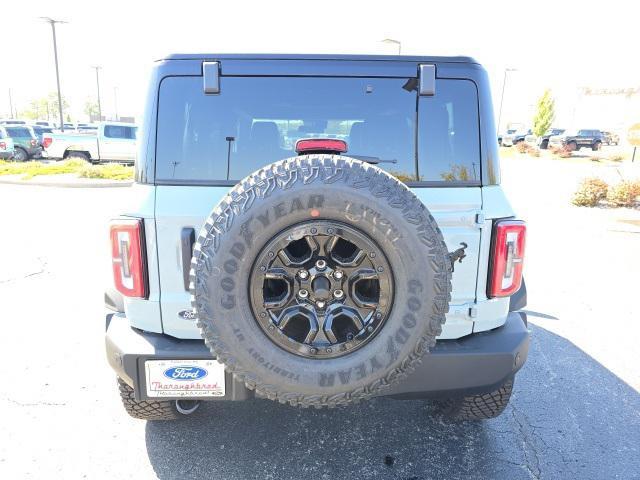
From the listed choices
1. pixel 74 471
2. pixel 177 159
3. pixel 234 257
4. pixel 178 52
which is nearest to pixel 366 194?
pixel 234 257

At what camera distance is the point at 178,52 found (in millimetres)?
2098

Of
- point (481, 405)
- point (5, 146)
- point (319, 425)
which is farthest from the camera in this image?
point (5, 146)

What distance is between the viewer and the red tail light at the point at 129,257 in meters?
2.06

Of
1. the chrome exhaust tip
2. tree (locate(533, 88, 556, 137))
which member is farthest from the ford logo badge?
tree (locate(533, 88, 556, 137))

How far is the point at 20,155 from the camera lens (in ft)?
66.5

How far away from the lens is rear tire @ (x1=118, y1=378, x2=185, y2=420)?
2498 mm

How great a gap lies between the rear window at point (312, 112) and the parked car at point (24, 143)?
72.3ft

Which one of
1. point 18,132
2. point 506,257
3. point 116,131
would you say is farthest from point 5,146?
point 506,257

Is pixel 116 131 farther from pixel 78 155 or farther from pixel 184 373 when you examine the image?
pixel 184 373

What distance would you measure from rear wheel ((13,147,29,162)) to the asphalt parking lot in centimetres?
1874

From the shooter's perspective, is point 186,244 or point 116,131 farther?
point 116,131

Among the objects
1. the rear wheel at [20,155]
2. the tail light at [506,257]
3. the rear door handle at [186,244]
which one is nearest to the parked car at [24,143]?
the rear wheel at [20,155]

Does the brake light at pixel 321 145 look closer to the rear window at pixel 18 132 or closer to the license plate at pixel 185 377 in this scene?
the license plate at pixel 185 377

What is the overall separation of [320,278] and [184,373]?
31.2 inches
